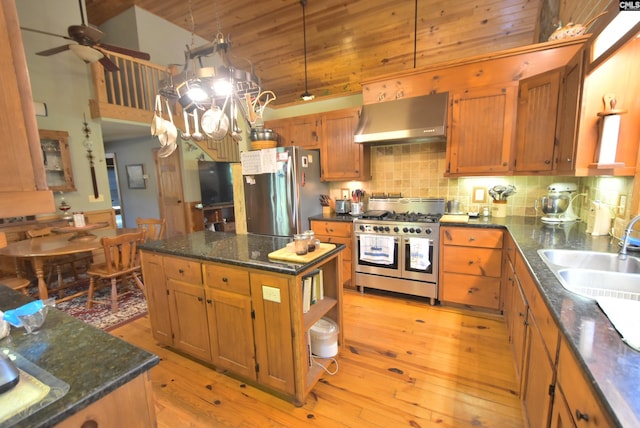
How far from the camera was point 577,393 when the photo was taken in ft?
2.76

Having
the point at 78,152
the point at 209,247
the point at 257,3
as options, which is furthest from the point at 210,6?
the point at 209,247

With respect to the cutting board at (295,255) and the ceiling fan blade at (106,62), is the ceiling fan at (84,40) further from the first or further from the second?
Result: the cutting board at (295,255)

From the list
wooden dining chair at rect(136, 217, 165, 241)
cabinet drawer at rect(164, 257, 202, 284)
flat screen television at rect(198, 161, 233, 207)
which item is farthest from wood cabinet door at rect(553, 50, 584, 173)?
flat screen television at rect(198, 161, 233, 207)

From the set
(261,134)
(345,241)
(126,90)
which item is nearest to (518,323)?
(345,241)

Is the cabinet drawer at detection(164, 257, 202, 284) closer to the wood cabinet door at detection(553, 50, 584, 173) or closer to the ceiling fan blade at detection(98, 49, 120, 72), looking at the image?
the wood cabinet door at detection(553, 50, 584, 173)

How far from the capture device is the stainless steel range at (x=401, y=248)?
112 inches

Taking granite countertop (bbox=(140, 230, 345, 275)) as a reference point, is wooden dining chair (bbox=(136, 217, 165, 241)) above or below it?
below

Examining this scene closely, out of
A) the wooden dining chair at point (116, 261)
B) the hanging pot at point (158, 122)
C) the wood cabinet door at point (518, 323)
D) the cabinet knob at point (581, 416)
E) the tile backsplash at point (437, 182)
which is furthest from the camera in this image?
the wooden dining chair at point (116, 261)

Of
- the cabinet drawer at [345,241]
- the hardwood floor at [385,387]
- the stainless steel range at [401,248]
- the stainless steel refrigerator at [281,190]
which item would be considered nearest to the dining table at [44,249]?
the hardwood floor at [385,387]

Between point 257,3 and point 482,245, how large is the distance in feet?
13.6

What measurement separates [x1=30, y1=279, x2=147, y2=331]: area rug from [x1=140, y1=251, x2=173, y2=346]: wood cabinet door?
897 mm

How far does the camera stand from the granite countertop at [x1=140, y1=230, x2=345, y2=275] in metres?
1.65

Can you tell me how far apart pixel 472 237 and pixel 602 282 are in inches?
49.9

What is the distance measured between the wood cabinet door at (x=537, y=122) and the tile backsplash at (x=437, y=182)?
1.37 feet
